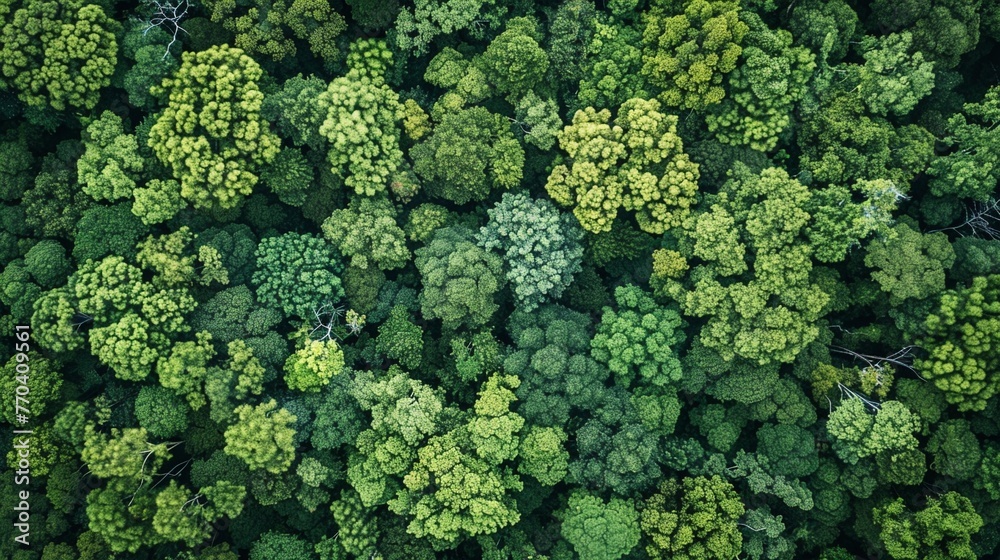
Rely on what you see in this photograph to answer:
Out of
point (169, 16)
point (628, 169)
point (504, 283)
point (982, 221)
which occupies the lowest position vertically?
point (504, 283)

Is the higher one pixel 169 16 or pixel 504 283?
pixel 169 16

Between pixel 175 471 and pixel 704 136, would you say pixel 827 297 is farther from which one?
pixel 175 471

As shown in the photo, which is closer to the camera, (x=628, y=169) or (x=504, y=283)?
(x=628, y=169)

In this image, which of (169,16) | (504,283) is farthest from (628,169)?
(169,16)

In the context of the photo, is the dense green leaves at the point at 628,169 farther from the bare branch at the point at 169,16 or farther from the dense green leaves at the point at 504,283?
the bare branch at the point at 169,16

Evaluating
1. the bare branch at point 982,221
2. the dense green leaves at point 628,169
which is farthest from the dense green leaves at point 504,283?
the bare branch at point 982,221

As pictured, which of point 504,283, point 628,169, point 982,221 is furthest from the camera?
point 504,283

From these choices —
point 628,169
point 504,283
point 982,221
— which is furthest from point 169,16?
point 982,221

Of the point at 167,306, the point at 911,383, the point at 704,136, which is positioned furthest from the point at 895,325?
the point at 167,306

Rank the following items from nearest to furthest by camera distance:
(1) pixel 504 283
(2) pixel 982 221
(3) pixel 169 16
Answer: (2) pixel 982 221
(3) pixel 169 16
(1) pixel 504 283

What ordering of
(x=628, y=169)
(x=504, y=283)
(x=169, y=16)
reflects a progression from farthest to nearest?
(x=504, y=283)
(x=169, y=16)
(x=628, y=169)

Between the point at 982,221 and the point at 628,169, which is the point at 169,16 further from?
the point at 982,221

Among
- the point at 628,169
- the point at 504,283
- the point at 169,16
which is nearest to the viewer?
the point at 628,169
